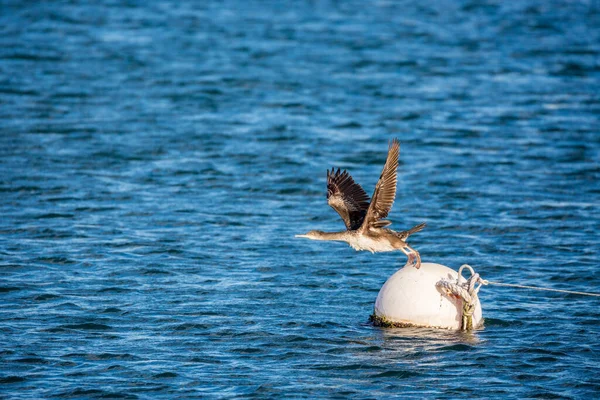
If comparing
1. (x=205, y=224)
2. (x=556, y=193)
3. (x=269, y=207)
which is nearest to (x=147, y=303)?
(x=205, y=224)

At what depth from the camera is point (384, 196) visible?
44.3 feet

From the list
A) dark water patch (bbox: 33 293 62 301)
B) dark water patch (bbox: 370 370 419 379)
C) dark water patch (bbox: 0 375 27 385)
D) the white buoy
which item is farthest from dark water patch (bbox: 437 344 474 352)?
dark water patch (bbox: 33 293 62 301)

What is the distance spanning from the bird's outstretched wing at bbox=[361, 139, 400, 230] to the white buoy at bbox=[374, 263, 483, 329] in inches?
31.0

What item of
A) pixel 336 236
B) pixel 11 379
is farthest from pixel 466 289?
pixel 11 379

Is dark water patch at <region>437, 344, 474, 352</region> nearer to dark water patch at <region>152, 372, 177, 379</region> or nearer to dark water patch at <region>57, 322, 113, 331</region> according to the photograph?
dark water patch at <region>152, 372, 177, 379</region>

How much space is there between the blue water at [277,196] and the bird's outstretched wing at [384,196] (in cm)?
153

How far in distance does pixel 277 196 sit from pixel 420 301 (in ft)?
30.3

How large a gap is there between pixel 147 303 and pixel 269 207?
6.23 meters

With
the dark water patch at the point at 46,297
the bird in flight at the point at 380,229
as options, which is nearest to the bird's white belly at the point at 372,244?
the bird in flight at the point at 380,229

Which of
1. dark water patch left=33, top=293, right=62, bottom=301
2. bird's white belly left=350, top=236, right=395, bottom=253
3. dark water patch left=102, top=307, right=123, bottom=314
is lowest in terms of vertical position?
dark water patch left=102, top=307, right=123, bottom=314

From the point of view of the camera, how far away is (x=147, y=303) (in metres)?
15.5

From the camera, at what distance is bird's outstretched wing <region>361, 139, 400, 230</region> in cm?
1342

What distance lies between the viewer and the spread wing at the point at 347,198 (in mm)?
14133

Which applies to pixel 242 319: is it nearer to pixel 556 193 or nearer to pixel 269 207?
pixel 269 207
